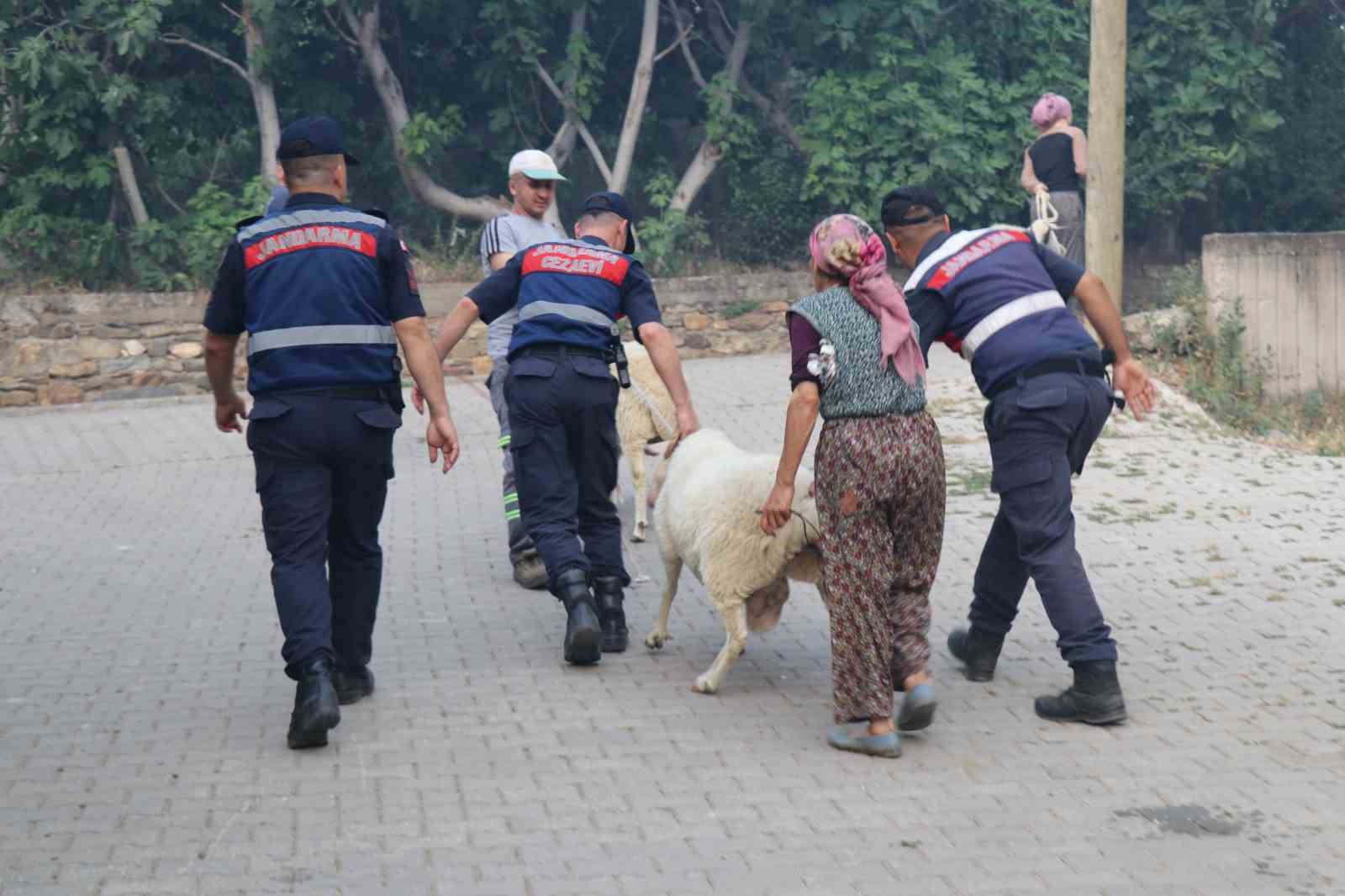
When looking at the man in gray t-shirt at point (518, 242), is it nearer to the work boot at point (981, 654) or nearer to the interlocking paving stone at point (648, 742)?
the interlocking paving stone at point (648, 742)

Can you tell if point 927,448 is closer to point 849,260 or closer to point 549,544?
point 849,260

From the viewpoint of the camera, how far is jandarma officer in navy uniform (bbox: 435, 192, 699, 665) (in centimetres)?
636

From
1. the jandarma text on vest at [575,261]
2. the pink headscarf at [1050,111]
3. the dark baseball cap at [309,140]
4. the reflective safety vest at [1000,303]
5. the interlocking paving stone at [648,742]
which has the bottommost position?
the interlocking paving stone at [648,742]

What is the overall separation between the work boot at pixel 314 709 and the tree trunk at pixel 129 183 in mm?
10178

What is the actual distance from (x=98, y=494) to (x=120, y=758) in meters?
5.57

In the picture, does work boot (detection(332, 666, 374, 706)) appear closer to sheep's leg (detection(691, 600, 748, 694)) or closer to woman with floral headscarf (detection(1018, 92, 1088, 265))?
sheep's leg (detection(691, 600, 748, 694))

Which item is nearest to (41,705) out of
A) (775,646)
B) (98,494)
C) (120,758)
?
(120,758)

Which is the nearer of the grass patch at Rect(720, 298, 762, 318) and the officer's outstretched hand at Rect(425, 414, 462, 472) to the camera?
Answer: the officer's outstretched hand at Rect(425, 414, 462, 472)

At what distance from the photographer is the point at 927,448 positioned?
5359 millimetres

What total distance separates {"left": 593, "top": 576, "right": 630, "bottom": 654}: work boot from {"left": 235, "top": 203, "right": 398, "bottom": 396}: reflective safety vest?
1.57 metres

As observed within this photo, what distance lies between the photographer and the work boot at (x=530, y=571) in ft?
25.6

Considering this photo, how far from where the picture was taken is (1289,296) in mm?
12805

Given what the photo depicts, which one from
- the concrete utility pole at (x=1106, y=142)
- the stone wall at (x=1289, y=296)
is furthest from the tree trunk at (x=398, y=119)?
the stone wall at (x=1289, y=296)

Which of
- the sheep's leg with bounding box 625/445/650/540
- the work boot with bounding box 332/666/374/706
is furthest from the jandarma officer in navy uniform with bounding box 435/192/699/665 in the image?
the sheep's leg with bounding box 625/445/650/540
